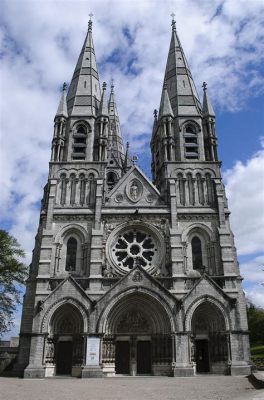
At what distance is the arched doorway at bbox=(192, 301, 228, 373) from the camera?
25.0 metres

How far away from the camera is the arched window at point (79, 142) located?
33.0 m

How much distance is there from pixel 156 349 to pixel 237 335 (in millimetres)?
5384

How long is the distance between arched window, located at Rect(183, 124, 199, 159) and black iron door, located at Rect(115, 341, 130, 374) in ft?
53.3

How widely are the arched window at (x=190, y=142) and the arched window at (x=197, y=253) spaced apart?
7.69 metres

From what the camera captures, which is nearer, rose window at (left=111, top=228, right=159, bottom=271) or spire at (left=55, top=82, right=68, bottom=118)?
rose window at (left=111, top=228, right=159, bottom=271)

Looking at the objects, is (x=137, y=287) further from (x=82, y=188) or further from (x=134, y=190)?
(x=82, y=188)

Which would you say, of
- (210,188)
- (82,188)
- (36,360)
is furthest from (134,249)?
(36,360)

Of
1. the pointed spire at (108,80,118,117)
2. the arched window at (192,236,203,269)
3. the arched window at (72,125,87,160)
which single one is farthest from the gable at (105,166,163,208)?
the pointed spire at (108,80,118,117)

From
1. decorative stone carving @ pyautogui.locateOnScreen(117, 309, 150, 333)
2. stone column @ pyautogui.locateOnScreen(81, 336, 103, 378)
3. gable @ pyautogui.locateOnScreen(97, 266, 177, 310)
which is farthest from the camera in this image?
decorative stone carving @ pyautogui.locateOnScreen(117, 309, 150, 333)

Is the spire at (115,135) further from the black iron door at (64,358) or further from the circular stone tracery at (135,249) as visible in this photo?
the black iron door at (64,358)

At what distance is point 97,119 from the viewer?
113ft

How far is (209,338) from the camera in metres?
25.8

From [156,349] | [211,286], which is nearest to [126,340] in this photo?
[156,349]

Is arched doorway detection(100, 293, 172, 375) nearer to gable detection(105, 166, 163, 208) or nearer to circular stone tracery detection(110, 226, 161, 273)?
circular stone tracery detection(110, 226, 161, 273)
